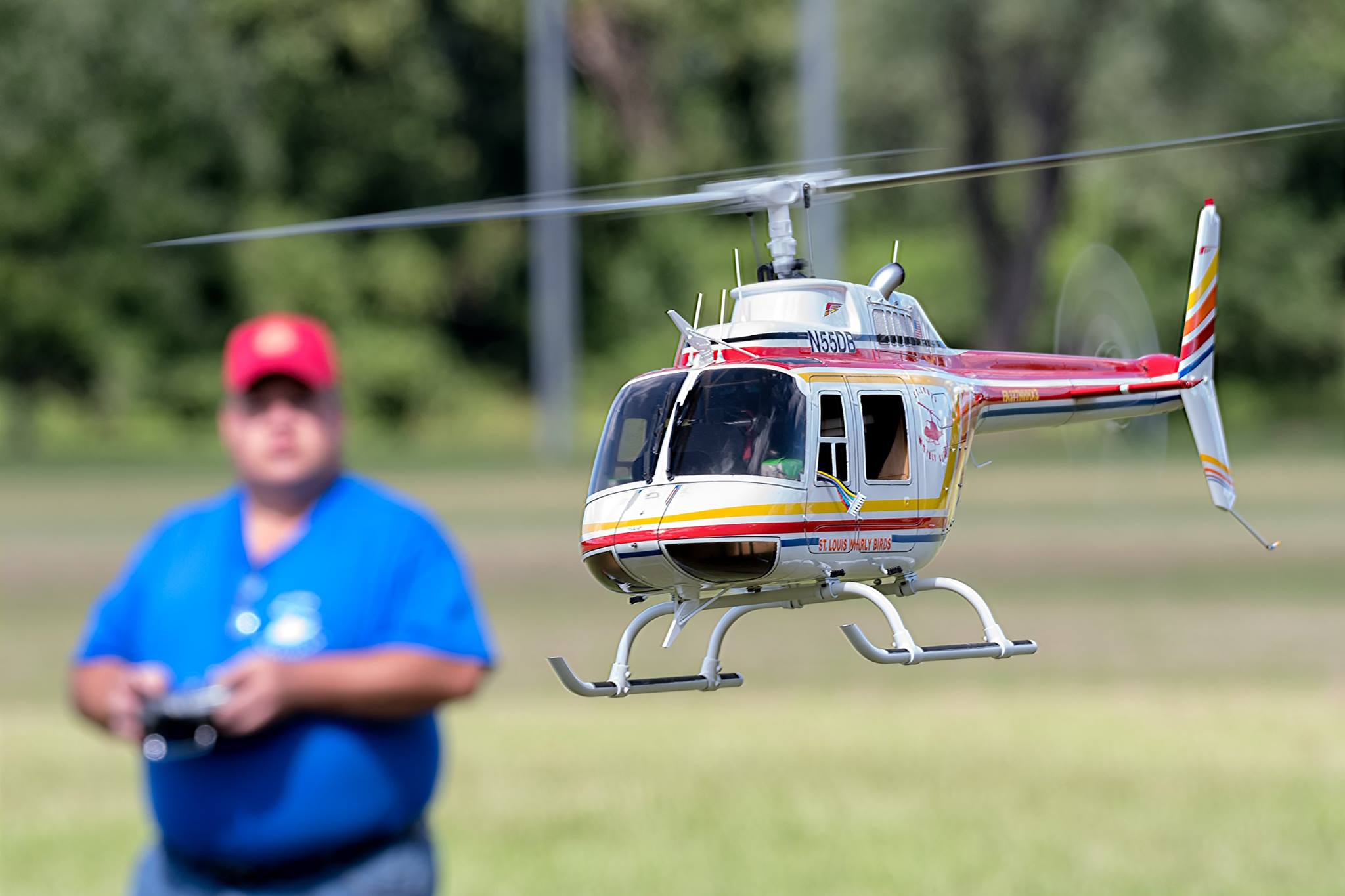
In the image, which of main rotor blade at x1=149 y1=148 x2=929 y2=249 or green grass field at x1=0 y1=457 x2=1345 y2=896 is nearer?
main rotor blade at x1=149 y1=148 x2=929 y2=249

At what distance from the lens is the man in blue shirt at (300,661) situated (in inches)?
243

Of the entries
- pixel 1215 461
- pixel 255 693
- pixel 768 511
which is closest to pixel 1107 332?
pixel 1215 461

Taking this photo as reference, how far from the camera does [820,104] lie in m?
6.17

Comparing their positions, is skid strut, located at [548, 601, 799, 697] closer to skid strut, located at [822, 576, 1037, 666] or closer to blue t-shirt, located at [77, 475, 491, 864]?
skid strut, located at [822, 576, 1037, 666]

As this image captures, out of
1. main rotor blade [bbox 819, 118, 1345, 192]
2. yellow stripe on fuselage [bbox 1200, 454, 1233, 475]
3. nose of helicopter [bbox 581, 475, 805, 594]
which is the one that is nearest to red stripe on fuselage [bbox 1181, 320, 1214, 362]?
yellow stripe on fuselage [bbox 1200, 454, 1233, 475]

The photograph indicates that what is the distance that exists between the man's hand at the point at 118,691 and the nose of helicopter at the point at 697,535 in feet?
3.76

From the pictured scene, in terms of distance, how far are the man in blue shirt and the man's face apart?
289mm


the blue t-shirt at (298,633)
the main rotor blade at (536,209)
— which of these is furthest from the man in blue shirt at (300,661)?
the main rotor blade at (536,209)

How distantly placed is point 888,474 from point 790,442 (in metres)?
0.26

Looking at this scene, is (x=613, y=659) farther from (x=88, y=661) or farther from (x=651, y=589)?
(x=88, y=661)

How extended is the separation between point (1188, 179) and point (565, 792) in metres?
40.1

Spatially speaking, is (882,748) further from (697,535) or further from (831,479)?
(697,535)

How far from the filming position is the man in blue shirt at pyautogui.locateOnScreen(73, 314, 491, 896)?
6184 mm

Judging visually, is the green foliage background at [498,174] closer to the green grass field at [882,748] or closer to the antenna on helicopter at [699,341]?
Answer: the antenna on helicopter at [699,341]
